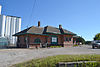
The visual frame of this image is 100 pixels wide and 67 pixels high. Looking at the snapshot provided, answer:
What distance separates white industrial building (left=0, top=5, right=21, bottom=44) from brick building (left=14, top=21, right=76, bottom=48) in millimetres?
12447

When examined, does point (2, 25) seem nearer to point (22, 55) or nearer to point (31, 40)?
point (31, 40)

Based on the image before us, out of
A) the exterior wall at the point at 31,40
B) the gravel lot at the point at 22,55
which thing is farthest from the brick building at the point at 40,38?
the gravel lot at the point at 22,55

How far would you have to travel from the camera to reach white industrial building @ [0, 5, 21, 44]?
3096 centimetres

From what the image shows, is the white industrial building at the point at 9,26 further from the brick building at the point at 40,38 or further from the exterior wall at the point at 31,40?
the exterior wall at the point at 31,40

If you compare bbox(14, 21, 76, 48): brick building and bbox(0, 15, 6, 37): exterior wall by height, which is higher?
bbox(0, 15, 6, 37): exterior wall

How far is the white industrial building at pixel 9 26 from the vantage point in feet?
102

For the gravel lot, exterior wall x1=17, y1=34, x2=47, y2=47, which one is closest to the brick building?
exterior wall x1=17, y1=34, x2=47, y2=47

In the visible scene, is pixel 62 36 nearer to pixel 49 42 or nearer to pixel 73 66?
pixel 49 42

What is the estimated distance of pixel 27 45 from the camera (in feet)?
58.4

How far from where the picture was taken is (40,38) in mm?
19875

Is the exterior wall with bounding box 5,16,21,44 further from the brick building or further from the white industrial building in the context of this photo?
the brick building

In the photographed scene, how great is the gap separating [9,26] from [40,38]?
18800mm

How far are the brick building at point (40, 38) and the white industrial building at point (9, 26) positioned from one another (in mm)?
12447

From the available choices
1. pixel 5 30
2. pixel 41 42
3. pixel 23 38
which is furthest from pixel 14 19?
pixel 41 42
